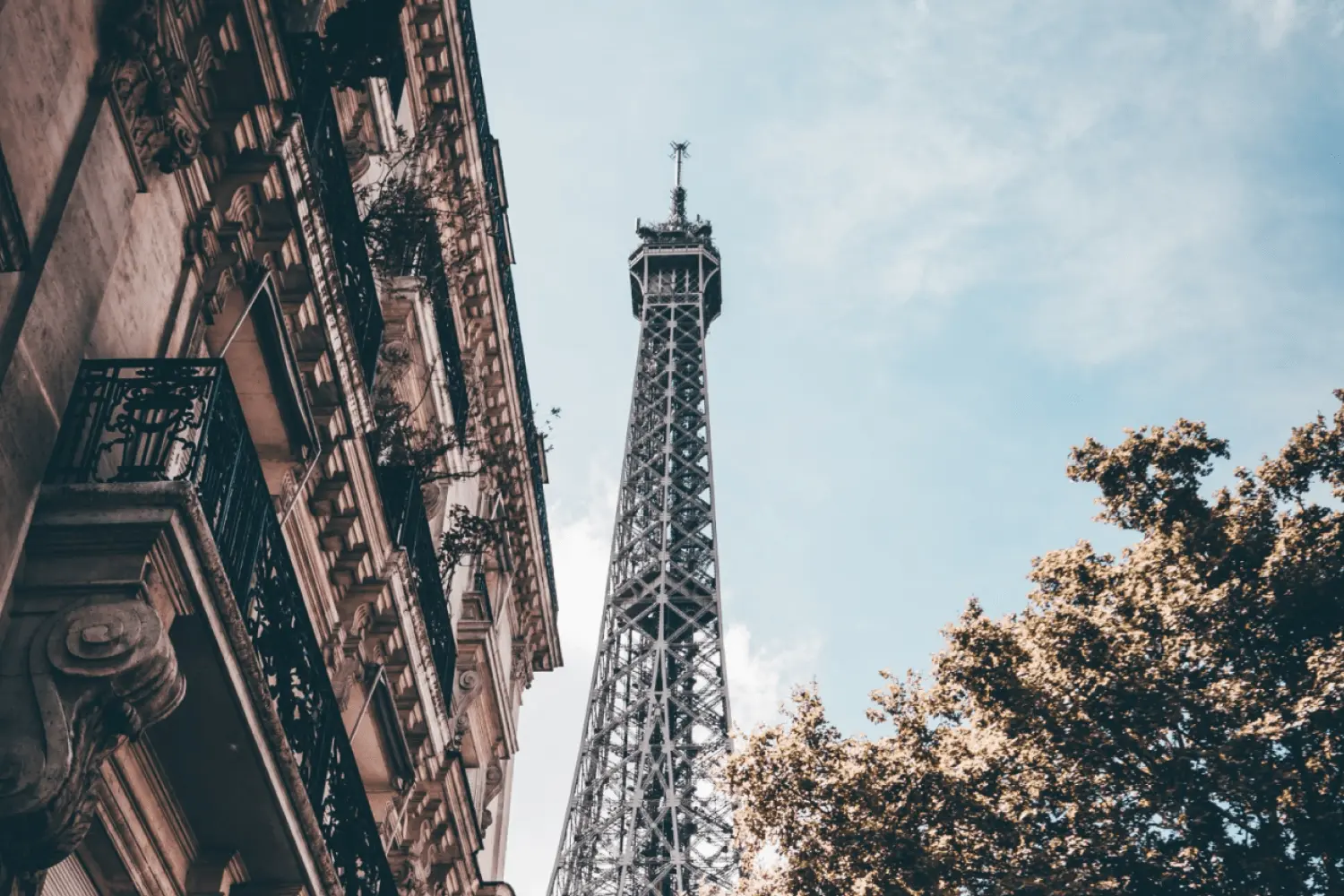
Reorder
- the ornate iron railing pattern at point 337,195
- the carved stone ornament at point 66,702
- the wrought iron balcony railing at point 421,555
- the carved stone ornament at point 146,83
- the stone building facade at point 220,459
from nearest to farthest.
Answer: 1. the carved stone ornament at point 66,702
2. the stone building facade at point 220,459
3. the carved stone ornament at point 146,83
4. the ornate iron railing pattern at point 337,195
5. the wrought iron balcony railing at point 421,555

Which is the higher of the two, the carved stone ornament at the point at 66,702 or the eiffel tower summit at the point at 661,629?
the eiffel tower summit at the point at 661,629

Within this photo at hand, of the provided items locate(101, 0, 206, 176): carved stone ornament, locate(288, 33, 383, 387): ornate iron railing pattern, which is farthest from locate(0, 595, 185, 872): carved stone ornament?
locate(288, 33, 383, 387): ornate iron railing pattern

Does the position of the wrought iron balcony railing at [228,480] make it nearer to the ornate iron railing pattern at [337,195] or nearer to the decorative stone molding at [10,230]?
the decorative stone molding at [10,230]

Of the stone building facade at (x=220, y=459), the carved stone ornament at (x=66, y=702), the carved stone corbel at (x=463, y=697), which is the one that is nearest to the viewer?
the carved stone ornament at (x=66, y=702)

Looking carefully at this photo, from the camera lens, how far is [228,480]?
8102 millimetres

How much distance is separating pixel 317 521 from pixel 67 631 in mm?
5349

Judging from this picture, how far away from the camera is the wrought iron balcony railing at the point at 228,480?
7.51 meters

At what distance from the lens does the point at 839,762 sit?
16.8 metres

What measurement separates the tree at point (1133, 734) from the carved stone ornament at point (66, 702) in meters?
10.9

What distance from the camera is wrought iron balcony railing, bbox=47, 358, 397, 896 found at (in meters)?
7.51

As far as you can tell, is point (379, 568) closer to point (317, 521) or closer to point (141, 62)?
point (317, 521)

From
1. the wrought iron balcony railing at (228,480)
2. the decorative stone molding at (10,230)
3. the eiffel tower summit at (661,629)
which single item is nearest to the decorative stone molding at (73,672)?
the wrought iron balcony railing at (228,480)

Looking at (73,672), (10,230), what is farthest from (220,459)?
(73,672)

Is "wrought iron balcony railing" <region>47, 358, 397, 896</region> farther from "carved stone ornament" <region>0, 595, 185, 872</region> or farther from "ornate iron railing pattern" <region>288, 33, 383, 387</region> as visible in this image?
"ornate iron railing pattern" <region>288, 33, 383, 387</region>
